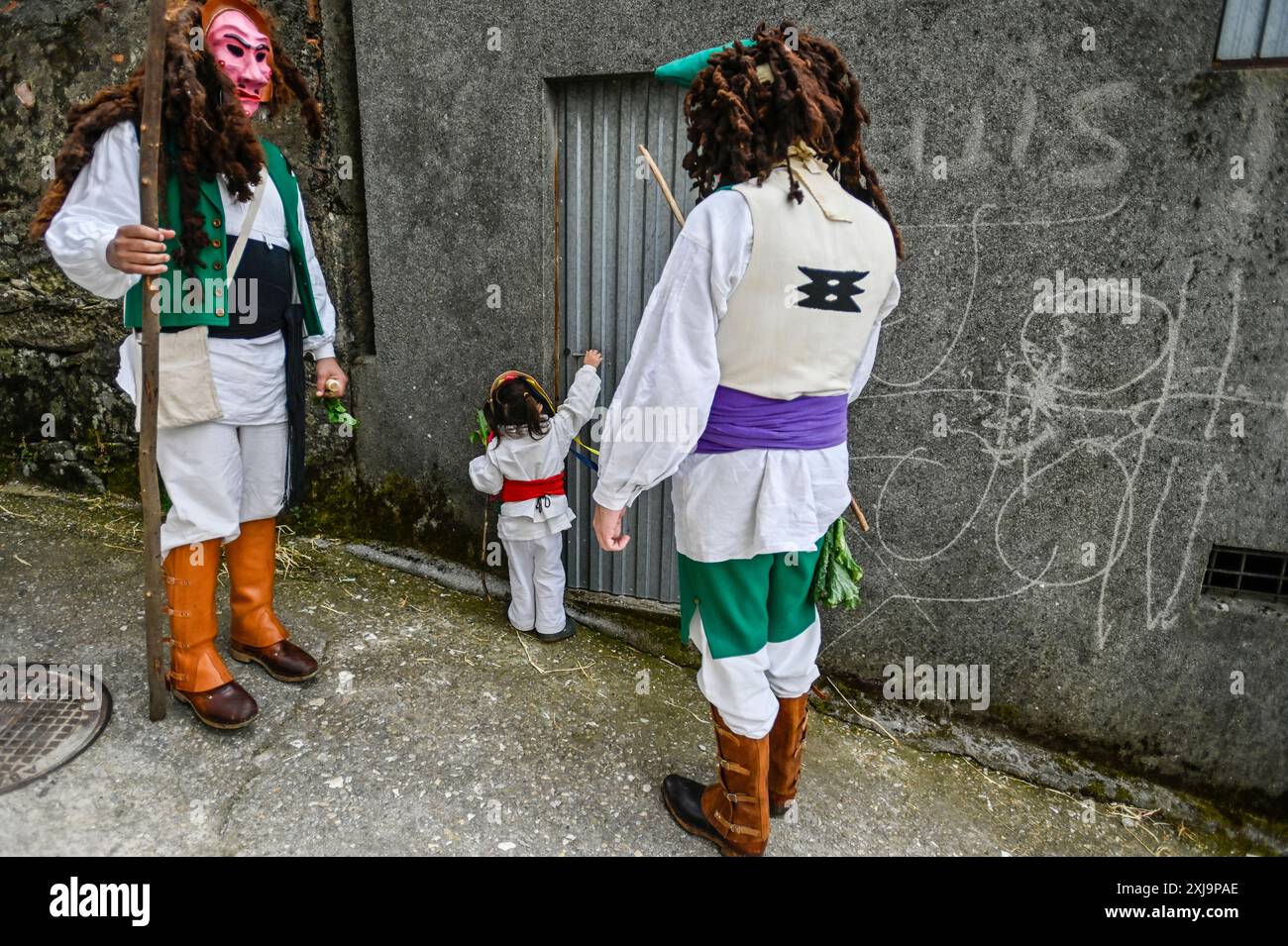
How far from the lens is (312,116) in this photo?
11.0 ft

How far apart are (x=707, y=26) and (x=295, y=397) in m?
2.27

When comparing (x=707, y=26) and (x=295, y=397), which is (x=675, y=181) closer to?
(x=707, y=26)

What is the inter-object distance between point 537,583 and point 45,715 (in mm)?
1966

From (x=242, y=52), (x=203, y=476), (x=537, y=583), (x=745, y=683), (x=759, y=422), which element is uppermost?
(x=242, y=52)

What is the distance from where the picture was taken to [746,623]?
2521mm

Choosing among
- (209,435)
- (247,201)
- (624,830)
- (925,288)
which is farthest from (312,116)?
(624,830)

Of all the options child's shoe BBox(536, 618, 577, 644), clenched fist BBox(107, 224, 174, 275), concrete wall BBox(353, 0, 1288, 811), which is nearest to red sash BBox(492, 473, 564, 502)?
child's shoe BBox(536, 618, 577, 644)

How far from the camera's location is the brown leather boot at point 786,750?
2.76 m

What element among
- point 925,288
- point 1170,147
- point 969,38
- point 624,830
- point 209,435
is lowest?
point 624,830

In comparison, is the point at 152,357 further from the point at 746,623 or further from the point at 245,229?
the point at 746,623

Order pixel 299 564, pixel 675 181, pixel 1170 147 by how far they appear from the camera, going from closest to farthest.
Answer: pixel 1170 147 < pixel 675 181 < pixel 299 564

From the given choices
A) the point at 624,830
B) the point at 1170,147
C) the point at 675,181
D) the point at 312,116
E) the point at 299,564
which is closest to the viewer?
the point at 624,830

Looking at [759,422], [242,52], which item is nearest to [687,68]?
[759,422]
